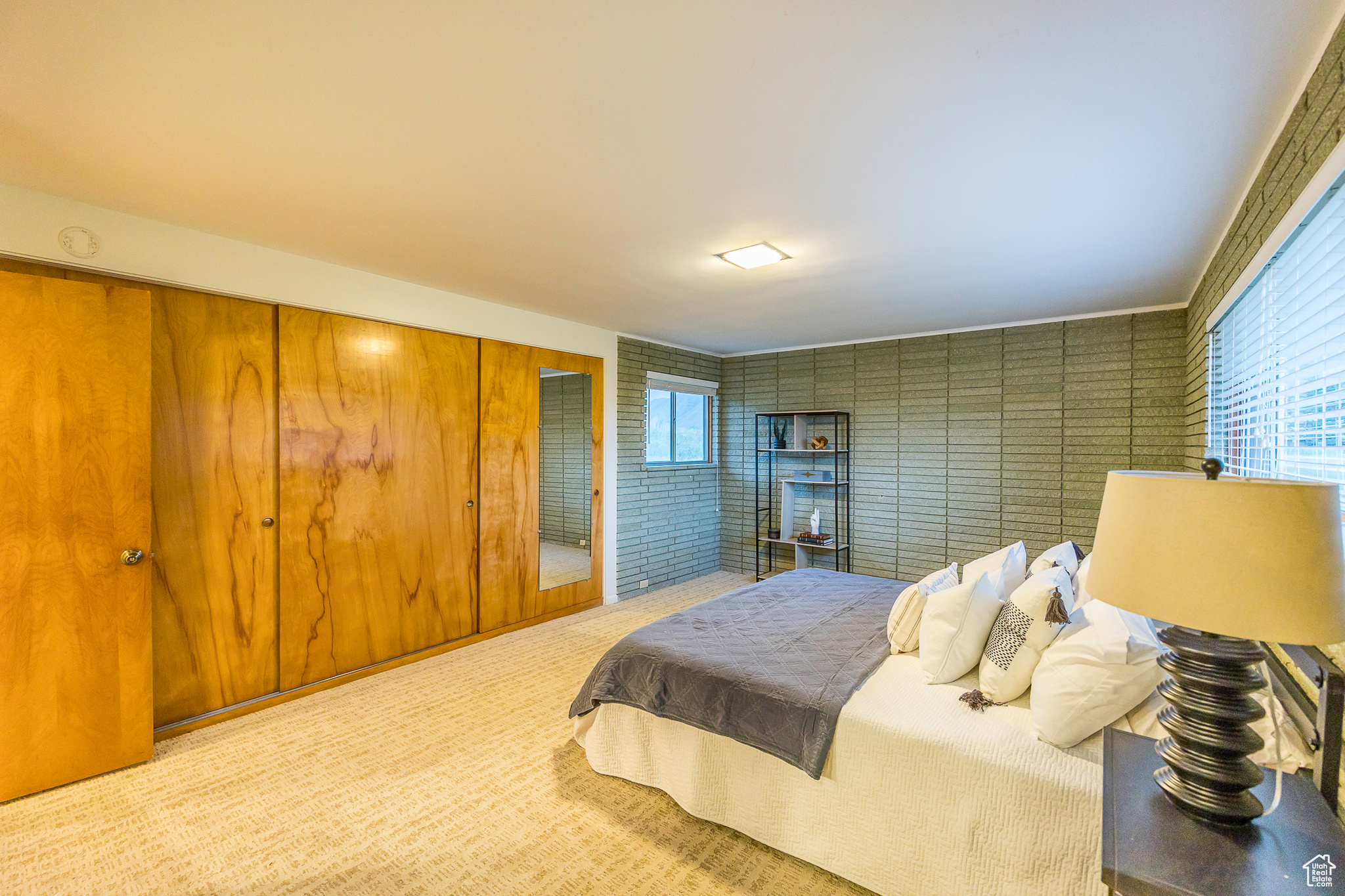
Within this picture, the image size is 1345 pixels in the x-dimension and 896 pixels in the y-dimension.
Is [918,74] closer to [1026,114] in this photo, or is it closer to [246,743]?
[1026,114]

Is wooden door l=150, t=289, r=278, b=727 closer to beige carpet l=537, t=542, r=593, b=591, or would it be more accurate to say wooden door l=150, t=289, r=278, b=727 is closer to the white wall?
the white wall

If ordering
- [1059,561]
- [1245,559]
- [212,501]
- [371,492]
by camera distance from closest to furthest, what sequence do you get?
1. [1245,559]
2. [1059,561]
3. [212,501]
4. [371,492]

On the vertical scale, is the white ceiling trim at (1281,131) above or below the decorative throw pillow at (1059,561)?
above

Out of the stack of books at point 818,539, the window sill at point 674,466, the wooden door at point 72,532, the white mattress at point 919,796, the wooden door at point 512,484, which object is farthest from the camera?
the window sill at point 674,466

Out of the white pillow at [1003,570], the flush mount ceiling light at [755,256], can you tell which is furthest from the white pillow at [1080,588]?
the flush mount ceiling light at [755,256]

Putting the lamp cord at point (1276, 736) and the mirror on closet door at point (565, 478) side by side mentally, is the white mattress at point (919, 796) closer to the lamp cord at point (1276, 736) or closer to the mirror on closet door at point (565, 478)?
the lamp cord at point (1276, 736)

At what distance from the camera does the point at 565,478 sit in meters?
4.80

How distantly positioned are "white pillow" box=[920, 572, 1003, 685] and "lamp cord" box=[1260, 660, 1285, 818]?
75cm

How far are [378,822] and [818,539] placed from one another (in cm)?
428

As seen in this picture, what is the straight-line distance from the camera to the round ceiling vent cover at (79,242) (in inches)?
97.1

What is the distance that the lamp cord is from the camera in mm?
1123

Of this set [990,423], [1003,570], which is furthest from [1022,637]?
[990,423]

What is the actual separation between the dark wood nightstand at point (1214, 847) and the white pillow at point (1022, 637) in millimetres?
728

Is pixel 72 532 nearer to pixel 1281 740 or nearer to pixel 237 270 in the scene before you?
pixel 237 270
